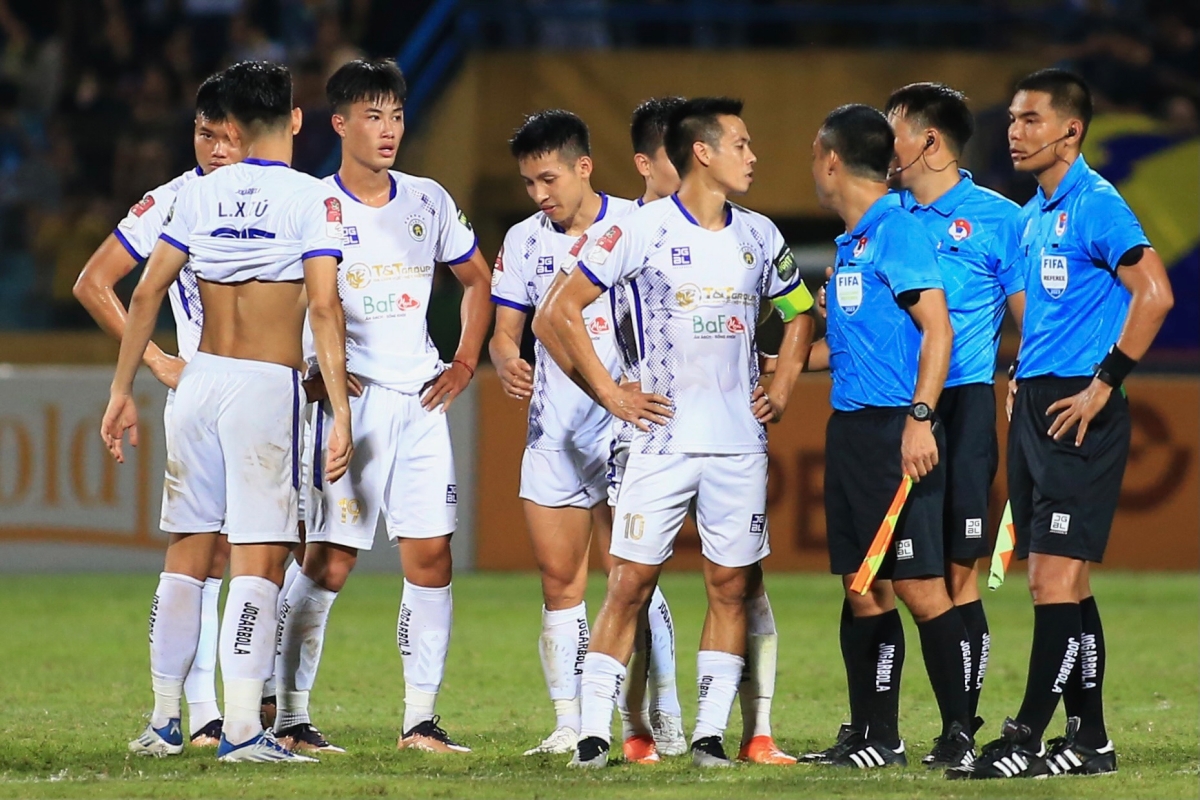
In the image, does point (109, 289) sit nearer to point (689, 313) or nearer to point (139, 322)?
point (139, 322)

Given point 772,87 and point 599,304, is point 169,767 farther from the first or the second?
point 772,87

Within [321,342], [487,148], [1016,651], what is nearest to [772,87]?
[487,148]

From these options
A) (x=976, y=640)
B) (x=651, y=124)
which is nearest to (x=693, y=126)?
(x=651, y=124)

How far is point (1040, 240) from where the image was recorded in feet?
20.6

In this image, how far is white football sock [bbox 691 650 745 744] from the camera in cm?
624

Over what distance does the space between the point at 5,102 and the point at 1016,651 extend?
12.2 meters

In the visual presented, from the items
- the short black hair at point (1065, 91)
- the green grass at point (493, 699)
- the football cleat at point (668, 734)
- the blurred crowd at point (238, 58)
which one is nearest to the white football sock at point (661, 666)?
the football cleat at point (668, 734)

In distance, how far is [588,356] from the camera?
6199 millimetres

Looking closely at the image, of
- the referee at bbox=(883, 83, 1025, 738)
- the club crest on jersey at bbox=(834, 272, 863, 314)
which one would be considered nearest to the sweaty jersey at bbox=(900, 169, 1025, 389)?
the referee at bbox=(883, 83, 1025, 738)

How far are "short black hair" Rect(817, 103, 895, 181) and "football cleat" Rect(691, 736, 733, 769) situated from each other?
2108mm

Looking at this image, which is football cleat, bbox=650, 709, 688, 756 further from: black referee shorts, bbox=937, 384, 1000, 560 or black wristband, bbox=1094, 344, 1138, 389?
black wristband, bbox=1094, 344, 1138, 389

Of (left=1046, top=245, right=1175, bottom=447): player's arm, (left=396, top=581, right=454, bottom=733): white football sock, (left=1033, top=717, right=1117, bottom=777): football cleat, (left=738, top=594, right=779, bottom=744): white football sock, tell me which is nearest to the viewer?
(left=1046, top=245, right=1175, bottom=447): player's arm

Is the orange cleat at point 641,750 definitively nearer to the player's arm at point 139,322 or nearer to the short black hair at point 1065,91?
the player's arm at point 139,322

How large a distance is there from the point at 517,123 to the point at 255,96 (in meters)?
10.1
